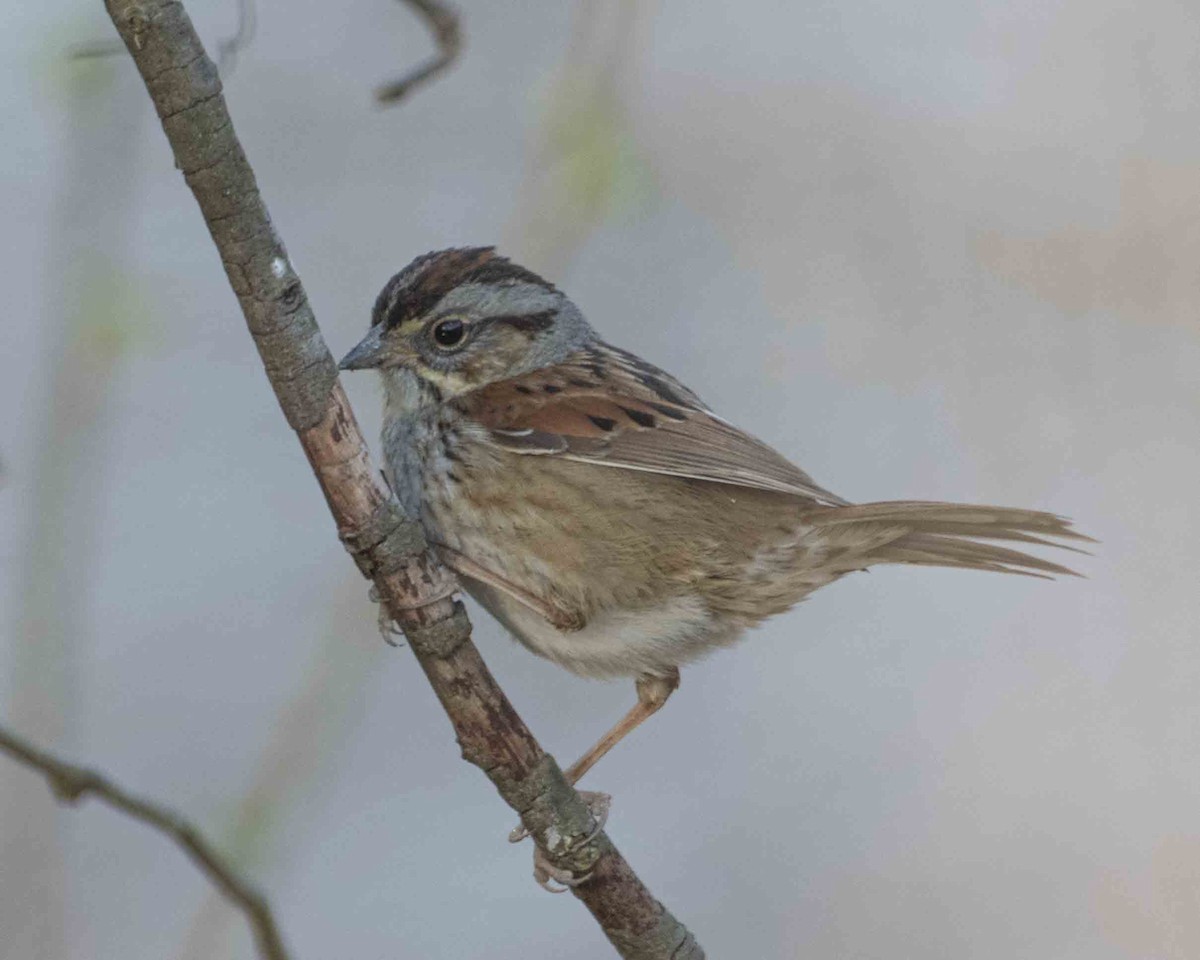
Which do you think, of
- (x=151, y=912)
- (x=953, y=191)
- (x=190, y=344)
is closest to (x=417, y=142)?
(x=190, y=344)

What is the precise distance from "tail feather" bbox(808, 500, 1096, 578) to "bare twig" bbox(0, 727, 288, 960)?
5.67 ft

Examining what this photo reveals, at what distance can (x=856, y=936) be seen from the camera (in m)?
5.81

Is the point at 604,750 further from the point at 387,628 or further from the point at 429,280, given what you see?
the point at 429,280

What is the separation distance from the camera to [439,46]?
127 inches

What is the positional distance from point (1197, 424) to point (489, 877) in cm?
308

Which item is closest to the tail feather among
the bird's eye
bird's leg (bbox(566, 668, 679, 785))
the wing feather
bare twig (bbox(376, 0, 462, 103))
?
the wing feather

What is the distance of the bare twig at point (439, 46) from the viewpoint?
3.15m

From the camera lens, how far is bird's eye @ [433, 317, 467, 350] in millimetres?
4043

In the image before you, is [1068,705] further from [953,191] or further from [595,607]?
[595,607]

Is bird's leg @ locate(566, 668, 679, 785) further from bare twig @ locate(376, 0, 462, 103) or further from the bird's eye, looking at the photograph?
bare twig @ locate(376, 0, 462, 103)

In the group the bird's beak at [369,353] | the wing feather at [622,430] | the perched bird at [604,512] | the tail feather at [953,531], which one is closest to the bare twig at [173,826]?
the perched bird at [604,512]

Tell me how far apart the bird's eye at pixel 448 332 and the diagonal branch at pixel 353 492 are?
1146mm

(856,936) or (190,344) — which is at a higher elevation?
(190,344)

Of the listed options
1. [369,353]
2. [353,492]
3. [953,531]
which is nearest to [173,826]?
[353,492]
